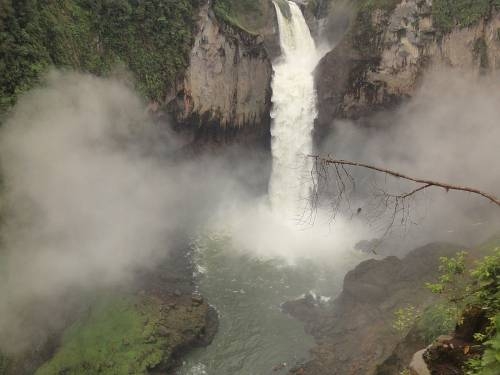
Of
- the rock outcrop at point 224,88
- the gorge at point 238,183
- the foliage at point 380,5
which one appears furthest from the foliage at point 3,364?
the foliage at point 380,5

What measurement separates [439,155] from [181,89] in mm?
13226

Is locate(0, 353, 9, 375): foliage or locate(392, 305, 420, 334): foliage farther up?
locate(392, 305, 420, 334): foliage

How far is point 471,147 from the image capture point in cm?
1933

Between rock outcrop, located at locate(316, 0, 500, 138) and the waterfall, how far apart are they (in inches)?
32.5

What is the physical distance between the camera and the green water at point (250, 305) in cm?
1287

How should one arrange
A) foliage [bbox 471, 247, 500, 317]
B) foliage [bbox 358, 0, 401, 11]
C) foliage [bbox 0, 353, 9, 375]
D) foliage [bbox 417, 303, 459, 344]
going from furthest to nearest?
1. foliage [bbox 358, 0, 401, 11]
2. foliage [bbox 0, 353, 9, 375]
3. foliage [bbox 417, 303, 459, 344]
4. foliage [bbox 471, 247, 500, 317]

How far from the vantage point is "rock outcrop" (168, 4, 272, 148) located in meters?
19.6

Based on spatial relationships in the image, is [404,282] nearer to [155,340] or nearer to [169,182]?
[155,340]

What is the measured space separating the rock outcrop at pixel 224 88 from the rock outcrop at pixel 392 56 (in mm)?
3363

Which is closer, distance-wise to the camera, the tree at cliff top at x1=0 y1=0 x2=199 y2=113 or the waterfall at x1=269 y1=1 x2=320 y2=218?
the tree at cliff top at x1=0 y1=0 x2=199 y2=113

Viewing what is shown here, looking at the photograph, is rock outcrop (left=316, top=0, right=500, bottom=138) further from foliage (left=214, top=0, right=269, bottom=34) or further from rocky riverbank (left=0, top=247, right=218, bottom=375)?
rocky riverbank (left=0, top=247, right=218, bottom=375)

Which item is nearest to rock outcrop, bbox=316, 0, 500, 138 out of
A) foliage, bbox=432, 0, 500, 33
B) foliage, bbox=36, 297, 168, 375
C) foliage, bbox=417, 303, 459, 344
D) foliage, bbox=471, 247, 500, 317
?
foliage, bbox=432, 0, 500, 33

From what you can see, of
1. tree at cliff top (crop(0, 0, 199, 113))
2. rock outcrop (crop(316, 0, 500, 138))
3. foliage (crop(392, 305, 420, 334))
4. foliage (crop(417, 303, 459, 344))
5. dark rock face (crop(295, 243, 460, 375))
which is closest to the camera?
foliage (crop(392, 305, 420, 334))

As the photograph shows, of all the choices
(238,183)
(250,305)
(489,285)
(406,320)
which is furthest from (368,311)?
(238,183)
